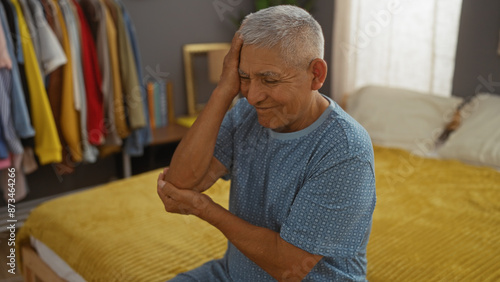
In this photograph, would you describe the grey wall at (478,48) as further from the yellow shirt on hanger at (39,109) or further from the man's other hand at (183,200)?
the yellow shirt on hanger at (39,109)

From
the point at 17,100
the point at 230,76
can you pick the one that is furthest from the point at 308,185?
the point at 17,100

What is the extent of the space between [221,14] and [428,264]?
9.56ft

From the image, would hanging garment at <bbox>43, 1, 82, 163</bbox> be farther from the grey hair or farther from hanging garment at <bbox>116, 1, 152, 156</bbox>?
the grey hair

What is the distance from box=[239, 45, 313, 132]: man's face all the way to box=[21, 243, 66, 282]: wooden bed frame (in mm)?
1118

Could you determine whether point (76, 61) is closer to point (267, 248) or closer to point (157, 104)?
point (157, 104)

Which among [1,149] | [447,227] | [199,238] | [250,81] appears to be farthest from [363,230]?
[1,149]

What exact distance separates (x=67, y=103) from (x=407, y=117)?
210cm

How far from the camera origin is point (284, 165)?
119 cm

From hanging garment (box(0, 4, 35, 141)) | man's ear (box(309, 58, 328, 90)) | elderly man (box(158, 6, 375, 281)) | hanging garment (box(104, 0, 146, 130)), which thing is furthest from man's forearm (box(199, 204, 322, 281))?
hanging garment (box(104, 0, 146, 130))

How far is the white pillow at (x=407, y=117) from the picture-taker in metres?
2.78

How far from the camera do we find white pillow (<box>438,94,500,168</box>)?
2.45 meters

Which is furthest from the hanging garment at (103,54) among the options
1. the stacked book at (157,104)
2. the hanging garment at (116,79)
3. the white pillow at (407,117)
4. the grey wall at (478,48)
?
the grey wall at (478,48)

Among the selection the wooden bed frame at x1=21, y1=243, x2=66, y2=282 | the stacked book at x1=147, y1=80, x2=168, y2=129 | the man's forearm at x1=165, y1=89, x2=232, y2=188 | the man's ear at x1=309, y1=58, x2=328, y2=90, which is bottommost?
the wooden bed frame at x1=21, y1=243, x2=66, y2=282

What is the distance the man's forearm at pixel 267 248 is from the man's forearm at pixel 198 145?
0.48 ft
